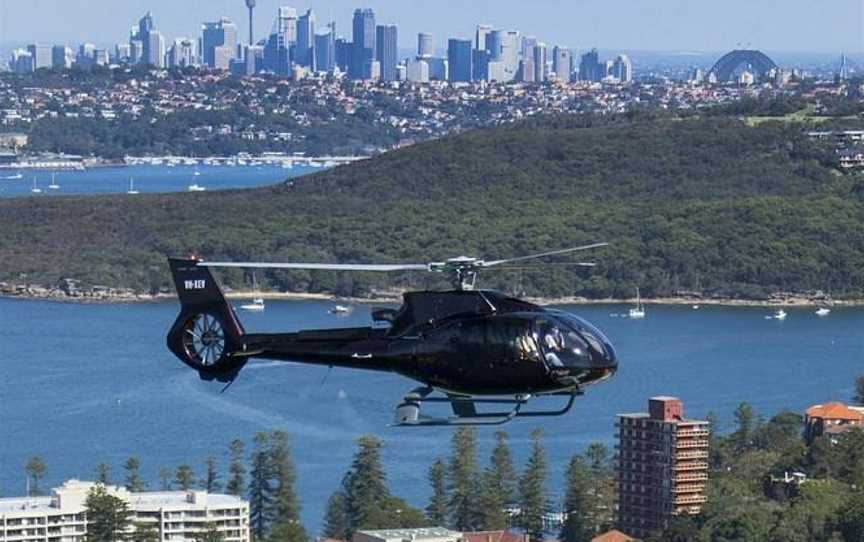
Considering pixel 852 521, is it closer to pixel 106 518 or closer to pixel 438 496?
pixel 438 496

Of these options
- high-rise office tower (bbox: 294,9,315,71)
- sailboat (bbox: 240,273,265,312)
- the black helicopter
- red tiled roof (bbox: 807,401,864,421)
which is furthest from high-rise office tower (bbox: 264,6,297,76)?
the black helicopter

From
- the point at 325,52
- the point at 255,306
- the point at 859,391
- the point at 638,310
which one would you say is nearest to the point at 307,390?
the point at 859,391

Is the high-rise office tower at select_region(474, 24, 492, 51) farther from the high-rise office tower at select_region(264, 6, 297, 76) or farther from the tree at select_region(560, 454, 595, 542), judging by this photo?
the tree at select_region(560, 454, 595, 542)

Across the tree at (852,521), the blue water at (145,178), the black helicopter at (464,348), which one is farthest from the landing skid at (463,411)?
the blue water at (145,178)

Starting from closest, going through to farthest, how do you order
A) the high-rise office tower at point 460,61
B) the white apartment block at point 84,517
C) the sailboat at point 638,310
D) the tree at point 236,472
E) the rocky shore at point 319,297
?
1. the white apartment block at point 84,517
2. the tree at point 236,472
3. the sailboat at point 638,310
4. the rocky shore at point 319,297
5. the high-rise office tower at point 460,61

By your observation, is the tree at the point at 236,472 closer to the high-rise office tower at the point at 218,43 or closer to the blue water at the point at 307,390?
the blue water at the point at 307,390

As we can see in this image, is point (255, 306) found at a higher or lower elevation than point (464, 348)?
lower

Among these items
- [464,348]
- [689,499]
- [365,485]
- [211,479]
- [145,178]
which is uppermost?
[464,348]
